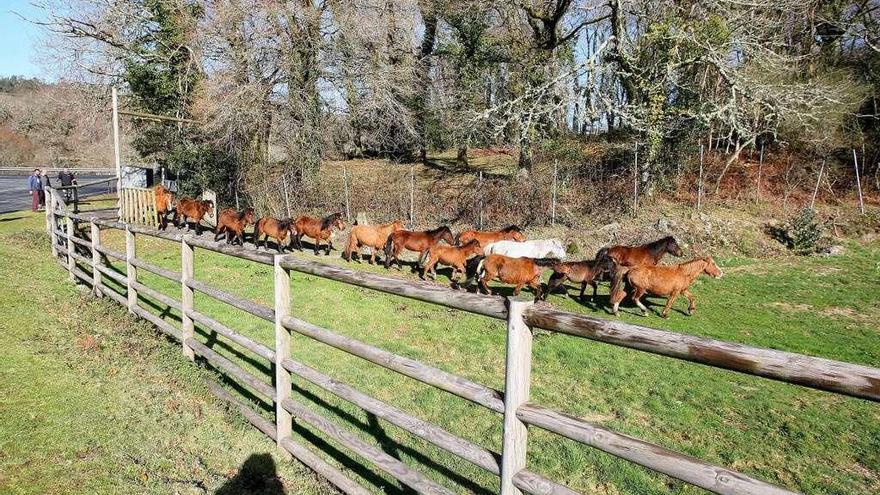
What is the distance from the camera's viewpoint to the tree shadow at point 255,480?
3.53 metres

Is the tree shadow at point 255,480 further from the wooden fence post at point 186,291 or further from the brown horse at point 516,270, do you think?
the brown horse at point 516,270

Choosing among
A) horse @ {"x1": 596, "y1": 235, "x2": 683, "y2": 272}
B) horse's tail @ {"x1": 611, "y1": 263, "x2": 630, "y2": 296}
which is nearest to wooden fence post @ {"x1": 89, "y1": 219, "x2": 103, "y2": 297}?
horse's tail @ {"x1": 611, "y1": 263, "x2": 630, "y2": 296}

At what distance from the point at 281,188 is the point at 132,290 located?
40.7ft

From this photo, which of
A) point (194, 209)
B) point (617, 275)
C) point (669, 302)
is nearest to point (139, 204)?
point (194, 209)

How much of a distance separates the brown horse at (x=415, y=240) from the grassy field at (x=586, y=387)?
230cm

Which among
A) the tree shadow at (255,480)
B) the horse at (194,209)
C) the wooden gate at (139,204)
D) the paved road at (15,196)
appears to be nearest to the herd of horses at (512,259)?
the horse at (194,209)

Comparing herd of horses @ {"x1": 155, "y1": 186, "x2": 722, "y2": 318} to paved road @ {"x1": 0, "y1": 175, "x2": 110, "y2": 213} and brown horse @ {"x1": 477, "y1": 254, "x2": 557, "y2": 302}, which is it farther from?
paved road @ {"x1": 0, "y1": 175, "x2": 110, "y2": 213}

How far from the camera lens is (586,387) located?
239 inches

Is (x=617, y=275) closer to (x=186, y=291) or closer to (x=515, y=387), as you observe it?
(x=186, y=291)

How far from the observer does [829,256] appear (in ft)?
45.2

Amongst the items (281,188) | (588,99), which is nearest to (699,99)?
(588,99)

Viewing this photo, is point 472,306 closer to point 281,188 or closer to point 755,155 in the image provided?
point 281,188

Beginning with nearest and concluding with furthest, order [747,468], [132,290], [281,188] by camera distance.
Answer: [747,468]
[132,290]
[281,188]

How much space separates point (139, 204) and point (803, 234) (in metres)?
19.0
